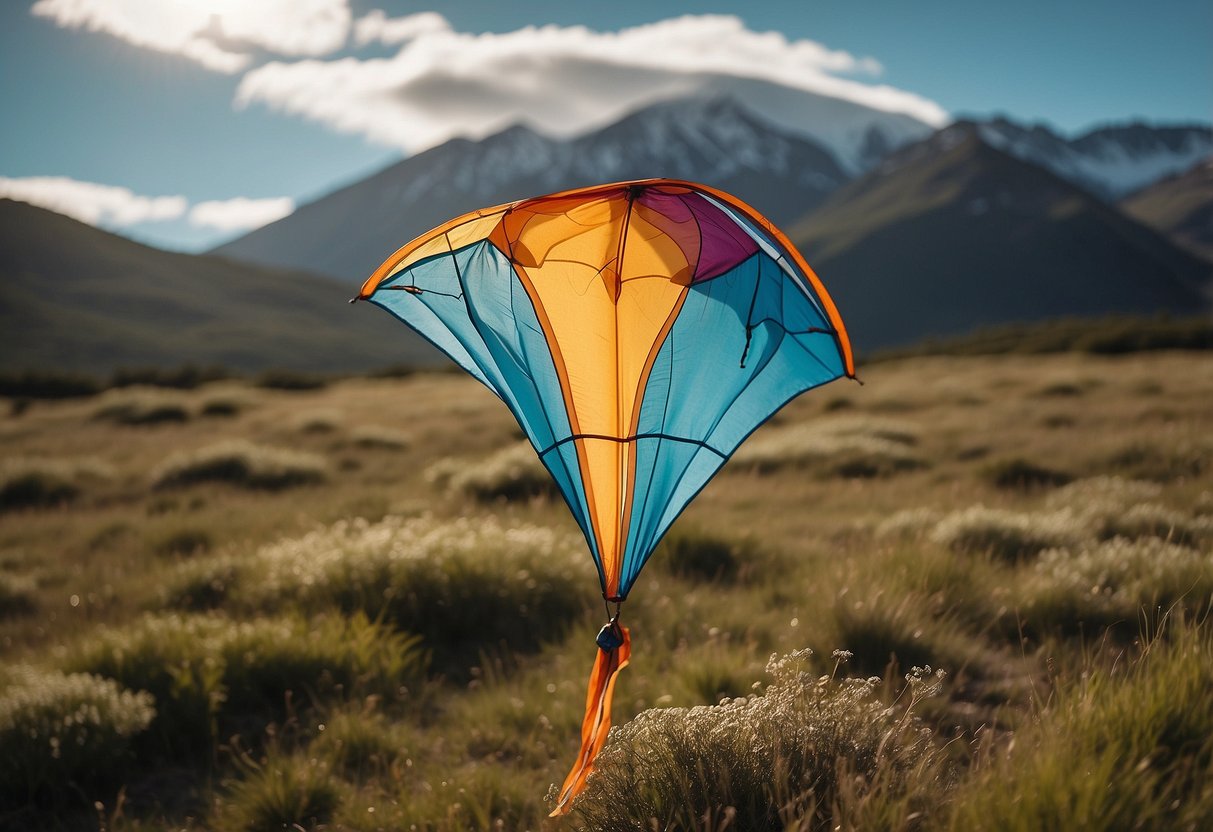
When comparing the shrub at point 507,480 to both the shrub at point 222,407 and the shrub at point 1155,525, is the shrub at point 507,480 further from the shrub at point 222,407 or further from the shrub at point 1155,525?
the shrub at point 222,407

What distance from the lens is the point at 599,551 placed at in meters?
3.37

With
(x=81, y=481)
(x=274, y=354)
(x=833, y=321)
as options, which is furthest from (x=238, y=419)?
(x=274, y=354)

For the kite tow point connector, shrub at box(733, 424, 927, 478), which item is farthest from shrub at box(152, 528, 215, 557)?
shrub at box(733, 424, 927, 478)

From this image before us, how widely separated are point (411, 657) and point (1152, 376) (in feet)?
65.5

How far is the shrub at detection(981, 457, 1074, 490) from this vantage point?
9648 millimetres

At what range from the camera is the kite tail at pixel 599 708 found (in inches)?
116

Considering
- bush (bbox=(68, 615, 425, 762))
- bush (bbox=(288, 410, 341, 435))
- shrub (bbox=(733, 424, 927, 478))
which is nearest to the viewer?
bush (bbox=(68, 615, 425, 762))

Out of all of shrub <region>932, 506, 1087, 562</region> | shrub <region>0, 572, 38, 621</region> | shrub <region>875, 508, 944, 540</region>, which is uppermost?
shrub <region>932, 506, 1087, 562</region>

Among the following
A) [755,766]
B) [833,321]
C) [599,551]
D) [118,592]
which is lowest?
[118,592]

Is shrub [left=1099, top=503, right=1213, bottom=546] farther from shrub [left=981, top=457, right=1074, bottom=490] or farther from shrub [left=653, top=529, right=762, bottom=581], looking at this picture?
shrub [left=653, top=529, right=762, bottom=581]

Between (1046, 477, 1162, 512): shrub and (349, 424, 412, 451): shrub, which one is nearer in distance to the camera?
(1046, 477, 1162, 512): shrub

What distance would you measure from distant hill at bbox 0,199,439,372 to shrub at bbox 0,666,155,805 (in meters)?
115

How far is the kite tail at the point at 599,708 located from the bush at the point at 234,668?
2.19 metres

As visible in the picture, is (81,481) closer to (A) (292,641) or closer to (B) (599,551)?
(A) (292,641)
